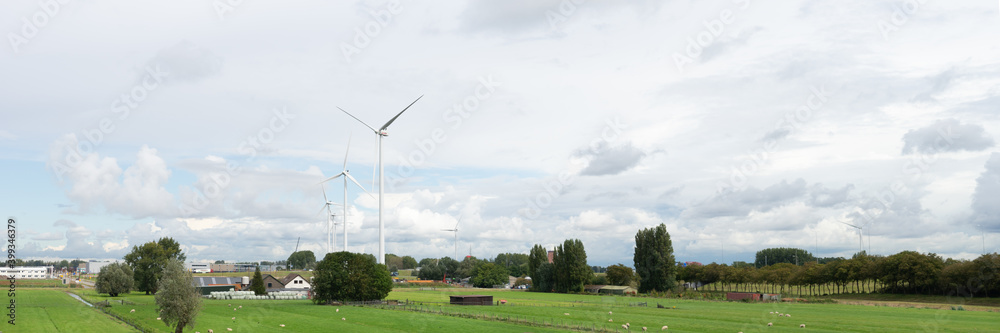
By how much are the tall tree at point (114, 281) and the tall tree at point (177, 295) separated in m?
82.3

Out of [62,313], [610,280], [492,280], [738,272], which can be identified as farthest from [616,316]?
[492,280]

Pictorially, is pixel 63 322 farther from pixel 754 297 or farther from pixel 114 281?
pixel 754 297

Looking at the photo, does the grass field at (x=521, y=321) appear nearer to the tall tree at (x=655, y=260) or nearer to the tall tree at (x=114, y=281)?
the tall tree at (x=114, y=281)

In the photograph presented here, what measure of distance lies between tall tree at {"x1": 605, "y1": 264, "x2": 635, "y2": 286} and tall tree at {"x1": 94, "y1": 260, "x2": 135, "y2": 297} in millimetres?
107998

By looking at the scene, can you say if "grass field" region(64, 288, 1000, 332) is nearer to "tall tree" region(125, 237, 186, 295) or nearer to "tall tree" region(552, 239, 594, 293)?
"tall tree" region(125, 237, 186, 295)

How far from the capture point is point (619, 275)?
166m

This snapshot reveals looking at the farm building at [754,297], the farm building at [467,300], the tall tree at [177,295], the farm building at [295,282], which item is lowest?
the farm building at [295,282]

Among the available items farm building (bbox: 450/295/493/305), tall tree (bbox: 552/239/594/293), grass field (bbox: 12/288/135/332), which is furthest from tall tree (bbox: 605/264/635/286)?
grass field (bbox: 12/288/135/332)

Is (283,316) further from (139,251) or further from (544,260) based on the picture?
(544,260)

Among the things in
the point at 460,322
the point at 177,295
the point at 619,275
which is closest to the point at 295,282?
the point at 619,275

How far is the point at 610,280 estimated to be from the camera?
168m

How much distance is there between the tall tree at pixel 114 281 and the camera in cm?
11369

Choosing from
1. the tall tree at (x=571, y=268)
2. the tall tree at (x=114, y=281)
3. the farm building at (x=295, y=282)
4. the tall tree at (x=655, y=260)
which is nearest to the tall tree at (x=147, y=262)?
the tall tree at (x=114, y=281)

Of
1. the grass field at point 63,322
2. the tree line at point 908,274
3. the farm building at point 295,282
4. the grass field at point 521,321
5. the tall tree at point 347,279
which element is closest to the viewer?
the grass field at point 63,322
